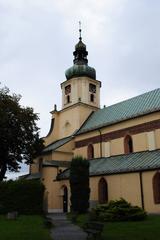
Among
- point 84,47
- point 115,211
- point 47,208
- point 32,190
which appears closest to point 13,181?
point 32,190

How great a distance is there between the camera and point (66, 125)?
1858 inches

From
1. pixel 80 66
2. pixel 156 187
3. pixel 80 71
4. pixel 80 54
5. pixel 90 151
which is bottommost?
pixel 156 187

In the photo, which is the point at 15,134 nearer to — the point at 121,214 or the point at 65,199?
the point at 65,199

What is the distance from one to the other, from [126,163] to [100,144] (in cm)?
710

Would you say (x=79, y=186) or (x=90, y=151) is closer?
(x=79, y=186)

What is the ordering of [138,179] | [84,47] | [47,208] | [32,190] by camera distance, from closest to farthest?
[138,179]
[32,190]
[47,208]
[84,47]

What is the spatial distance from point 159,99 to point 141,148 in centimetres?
588

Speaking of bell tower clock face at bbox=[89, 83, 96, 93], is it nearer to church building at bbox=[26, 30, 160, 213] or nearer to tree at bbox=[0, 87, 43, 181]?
church building at bbox=[26, 30, 160, 213]

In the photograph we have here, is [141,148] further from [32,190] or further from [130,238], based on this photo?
[130,238]

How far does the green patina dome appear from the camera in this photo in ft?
157

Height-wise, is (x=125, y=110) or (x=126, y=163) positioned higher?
(x=125, y=110)

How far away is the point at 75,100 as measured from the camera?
4697 cm

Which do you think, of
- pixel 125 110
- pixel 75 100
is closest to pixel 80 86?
pixel 75 100

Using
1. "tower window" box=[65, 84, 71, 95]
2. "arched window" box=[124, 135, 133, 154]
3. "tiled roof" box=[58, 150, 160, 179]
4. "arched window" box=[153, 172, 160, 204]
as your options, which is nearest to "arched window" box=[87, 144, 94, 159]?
"tiled roof" box=[58, 150, 160, 179]
